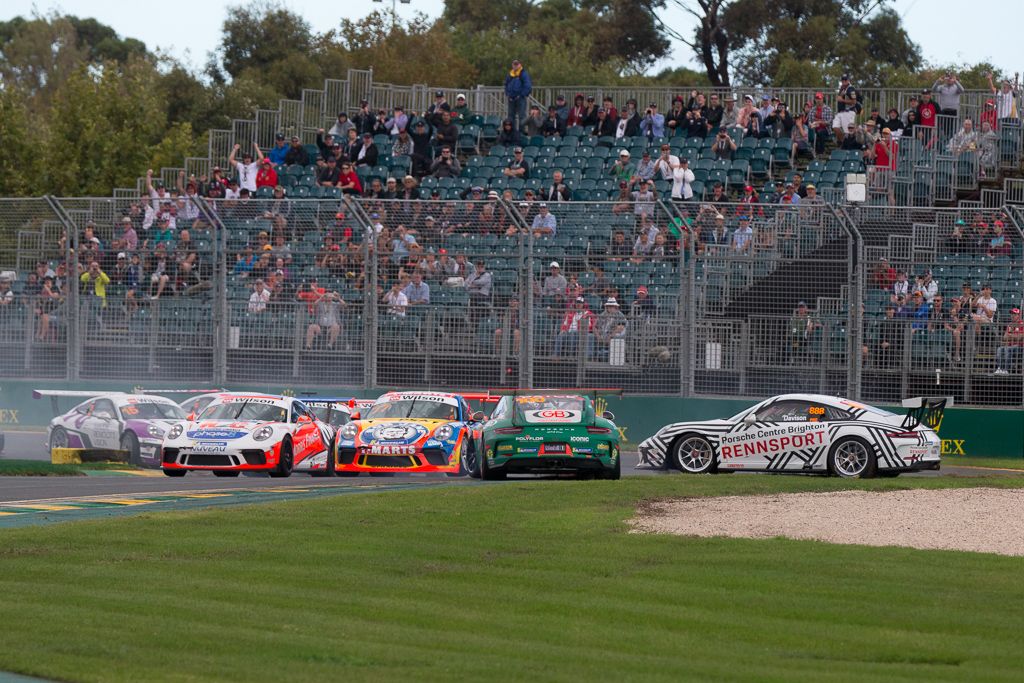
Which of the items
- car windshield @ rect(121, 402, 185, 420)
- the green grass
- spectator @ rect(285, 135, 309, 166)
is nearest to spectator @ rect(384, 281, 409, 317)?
car windshield @ rect(121, 402, 185, 420)

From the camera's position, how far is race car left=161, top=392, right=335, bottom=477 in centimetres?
2327

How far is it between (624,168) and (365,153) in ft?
20.4

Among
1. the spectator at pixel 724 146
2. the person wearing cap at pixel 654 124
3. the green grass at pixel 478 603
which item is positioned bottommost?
the green grass at pixel 478 603

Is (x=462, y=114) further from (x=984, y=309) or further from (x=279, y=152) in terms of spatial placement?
(x=984, y=309)

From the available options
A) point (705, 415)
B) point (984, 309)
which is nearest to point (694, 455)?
point (705, 415)

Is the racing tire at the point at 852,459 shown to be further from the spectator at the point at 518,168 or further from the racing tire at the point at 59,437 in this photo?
the spectator at the point at 518,168

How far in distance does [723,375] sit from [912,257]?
3.71m

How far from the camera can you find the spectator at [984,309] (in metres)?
27.0

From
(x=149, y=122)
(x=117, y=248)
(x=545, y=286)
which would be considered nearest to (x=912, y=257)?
(x=545, y=286)

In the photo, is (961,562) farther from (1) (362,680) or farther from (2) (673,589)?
(1) (362,680)

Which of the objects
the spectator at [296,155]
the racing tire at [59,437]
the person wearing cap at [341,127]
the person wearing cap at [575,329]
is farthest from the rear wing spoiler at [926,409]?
the person wearing cap at [341,127]

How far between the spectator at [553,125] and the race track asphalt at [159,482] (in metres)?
13.2

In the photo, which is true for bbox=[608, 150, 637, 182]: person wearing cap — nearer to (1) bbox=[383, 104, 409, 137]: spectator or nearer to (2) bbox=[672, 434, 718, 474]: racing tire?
(1) bbox=[383, 104, 409, 137]: spectator

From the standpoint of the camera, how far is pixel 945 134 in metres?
34.6
